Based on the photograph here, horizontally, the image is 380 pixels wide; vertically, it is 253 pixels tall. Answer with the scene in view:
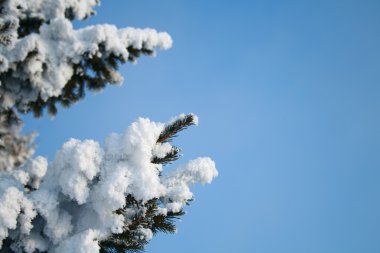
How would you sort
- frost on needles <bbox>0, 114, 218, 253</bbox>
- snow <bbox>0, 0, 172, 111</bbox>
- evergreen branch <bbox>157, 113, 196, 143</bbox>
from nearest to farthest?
snow <bbox>0, 0, 172, 111</bbox>
frost on needles <bbox>0, 114, 218, 253</bbox>
evergreen branch <bbox>157, 113, 196, 143</bbox>

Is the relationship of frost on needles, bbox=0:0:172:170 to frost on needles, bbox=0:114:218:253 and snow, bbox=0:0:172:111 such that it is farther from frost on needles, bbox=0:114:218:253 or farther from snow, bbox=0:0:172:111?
frost on needles, bbox=0:114:218:253

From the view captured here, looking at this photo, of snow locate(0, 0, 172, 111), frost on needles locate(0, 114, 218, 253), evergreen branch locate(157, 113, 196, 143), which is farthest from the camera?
evergreen branch locate(157, 113, 196, 143)

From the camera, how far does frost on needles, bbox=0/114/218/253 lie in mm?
2660

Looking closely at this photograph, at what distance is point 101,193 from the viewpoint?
8.84 feet

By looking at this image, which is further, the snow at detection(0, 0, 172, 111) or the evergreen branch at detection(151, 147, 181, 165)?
the evergreen branch at detection(151, 147, 181, 165)

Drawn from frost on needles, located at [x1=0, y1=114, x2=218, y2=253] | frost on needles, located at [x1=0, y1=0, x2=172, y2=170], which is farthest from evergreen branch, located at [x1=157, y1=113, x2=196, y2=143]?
frost on needles, located at [x1=0, y1=0, x2=172, y2=170]

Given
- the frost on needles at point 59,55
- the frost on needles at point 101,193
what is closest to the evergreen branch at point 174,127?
the frost on needles at point 101,193

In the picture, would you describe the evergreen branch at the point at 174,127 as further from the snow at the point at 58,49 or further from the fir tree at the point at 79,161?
the snow at the point at 58,49

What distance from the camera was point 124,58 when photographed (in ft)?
7.80

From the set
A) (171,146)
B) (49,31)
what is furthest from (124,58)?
(171,146)

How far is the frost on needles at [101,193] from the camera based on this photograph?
8.73 ft

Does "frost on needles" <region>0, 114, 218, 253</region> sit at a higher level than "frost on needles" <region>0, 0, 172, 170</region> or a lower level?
lower

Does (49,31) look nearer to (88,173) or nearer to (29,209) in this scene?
(88,173)

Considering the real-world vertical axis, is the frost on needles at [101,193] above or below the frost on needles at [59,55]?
below
